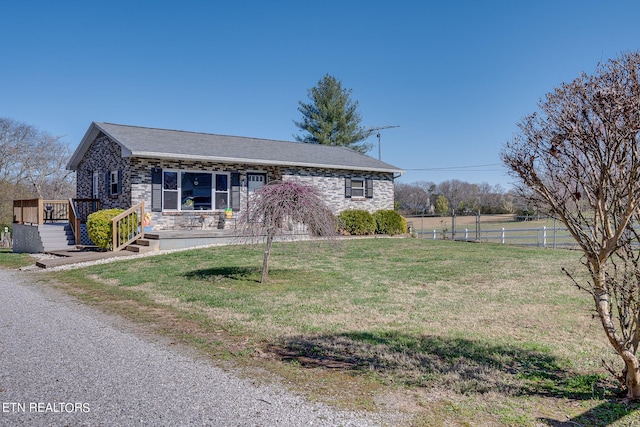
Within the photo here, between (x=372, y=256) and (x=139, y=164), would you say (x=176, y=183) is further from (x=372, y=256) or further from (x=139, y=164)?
(x=372, y=256)

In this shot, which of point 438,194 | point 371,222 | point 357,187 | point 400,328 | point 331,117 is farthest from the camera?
point 438,194

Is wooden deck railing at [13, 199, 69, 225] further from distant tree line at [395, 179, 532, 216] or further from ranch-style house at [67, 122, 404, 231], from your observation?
distant tree line at [395, 179, 532, 216]

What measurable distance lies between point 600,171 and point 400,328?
3.28 metres

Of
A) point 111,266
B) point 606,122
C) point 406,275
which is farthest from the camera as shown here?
point 111,266

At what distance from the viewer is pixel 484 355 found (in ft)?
15.5

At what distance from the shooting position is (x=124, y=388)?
3842 mm

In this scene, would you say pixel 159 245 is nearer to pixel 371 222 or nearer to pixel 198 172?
pixel 198 172

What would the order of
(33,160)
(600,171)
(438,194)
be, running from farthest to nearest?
(438,194), (33,160), (600,171)

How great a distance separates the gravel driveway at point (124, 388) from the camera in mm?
3256

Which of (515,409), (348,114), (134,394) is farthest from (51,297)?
(348,114)

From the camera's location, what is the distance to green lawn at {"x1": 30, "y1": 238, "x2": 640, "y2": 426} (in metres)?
3.67

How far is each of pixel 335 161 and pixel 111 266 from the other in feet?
38.8

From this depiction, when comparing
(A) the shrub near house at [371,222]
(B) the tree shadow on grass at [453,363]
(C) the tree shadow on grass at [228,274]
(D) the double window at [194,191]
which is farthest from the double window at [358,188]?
(B) the tree shadow on grass at [453,363]

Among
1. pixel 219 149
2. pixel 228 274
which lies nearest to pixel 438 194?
pixel 219 149
